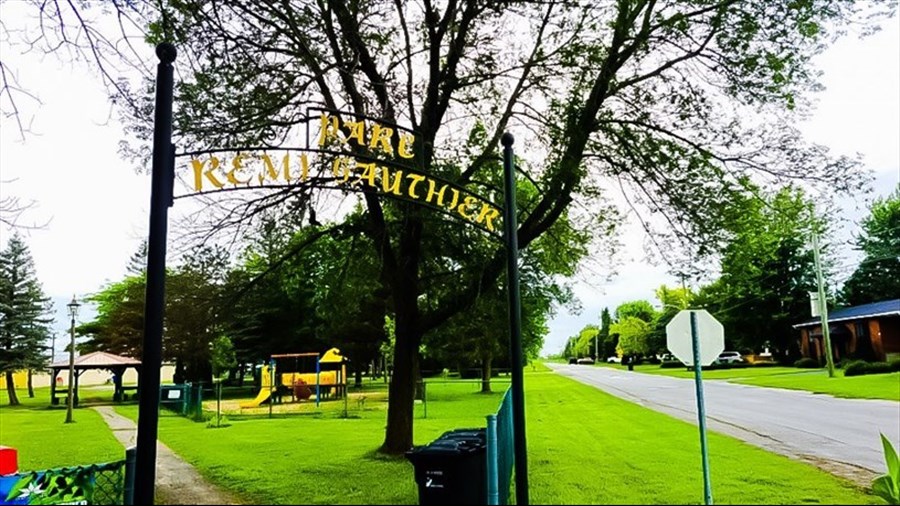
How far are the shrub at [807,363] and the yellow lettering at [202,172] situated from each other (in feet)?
66.1

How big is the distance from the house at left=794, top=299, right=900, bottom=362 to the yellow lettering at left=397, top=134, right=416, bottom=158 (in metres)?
14.2

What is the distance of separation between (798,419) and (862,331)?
8.28m

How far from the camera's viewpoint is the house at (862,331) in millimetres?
16828

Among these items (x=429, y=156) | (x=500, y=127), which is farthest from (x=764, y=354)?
(x=429, y=156)

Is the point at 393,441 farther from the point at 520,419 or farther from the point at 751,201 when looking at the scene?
the point at 751,201

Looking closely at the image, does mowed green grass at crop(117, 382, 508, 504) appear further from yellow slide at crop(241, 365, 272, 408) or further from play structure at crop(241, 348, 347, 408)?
play structure at crop(241, 348, 347, 408)

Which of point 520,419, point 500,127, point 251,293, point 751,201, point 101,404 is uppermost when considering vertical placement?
point 500,127

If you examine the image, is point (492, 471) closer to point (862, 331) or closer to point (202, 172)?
point (202, 172)

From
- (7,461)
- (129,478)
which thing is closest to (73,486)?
(129,478)

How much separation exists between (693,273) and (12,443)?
43.3 ft

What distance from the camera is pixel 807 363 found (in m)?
19.6

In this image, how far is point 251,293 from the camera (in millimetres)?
8656

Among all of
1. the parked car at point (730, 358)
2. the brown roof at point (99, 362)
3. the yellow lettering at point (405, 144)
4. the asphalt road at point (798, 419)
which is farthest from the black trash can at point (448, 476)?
the brown roof at point (99, 362)

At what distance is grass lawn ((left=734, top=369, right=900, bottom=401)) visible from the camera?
15281 mm
